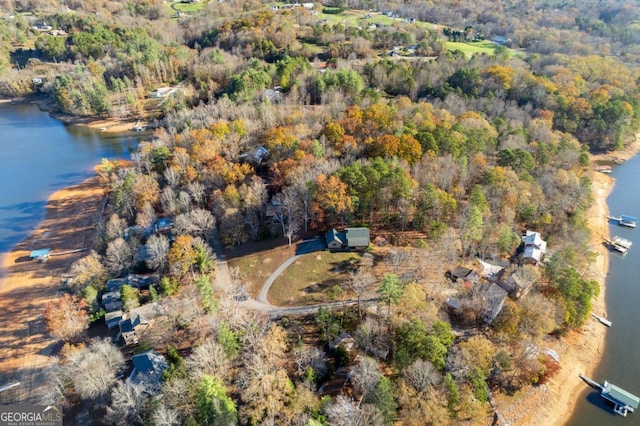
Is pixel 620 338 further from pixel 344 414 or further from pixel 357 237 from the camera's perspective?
pixel 344 414

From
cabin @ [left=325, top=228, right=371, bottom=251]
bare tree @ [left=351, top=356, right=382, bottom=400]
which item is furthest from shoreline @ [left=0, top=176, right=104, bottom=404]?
cabin @ [left=325, top=228, right=371, bottom=251]

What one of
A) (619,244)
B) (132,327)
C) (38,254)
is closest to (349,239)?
(132,327)

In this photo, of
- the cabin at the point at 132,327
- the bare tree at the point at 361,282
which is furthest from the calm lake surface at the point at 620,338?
the cabin at the point at 132,327

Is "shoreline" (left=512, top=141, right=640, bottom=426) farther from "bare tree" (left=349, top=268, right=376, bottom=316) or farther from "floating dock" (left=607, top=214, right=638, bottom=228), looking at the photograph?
"bare tree" (left=349, top=268, right=376, bottom=316)

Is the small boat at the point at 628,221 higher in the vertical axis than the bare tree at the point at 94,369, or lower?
lower

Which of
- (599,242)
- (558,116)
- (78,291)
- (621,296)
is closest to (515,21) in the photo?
(558,116)

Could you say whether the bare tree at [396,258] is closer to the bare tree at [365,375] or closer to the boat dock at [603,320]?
the bare tree at [365,375]

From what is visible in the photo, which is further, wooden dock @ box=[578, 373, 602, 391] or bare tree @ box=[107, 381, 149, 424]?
wooden dock @ box=[578, 373, 602, 391]
